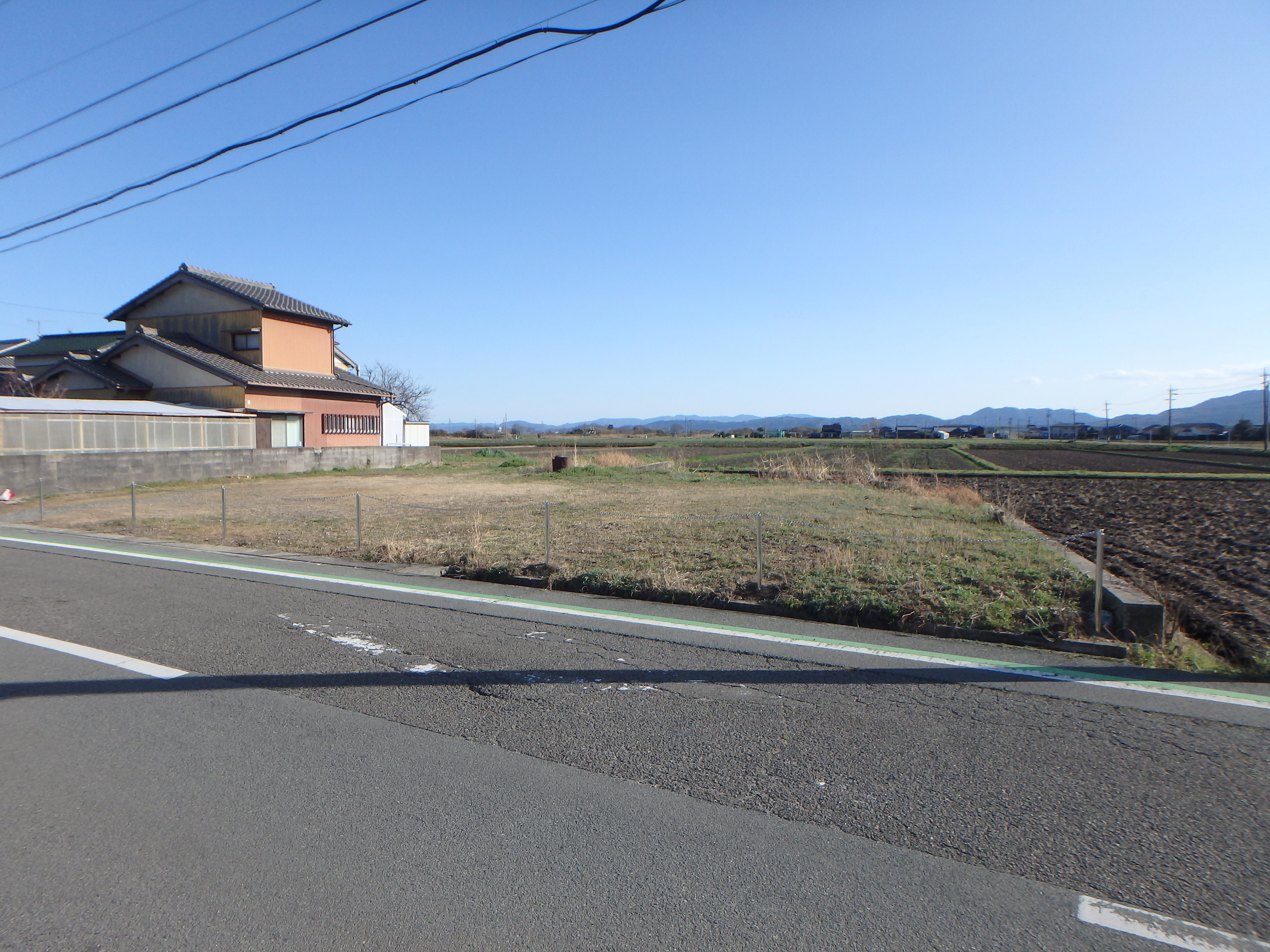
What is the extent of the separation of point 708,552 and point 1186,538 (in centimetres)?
1007

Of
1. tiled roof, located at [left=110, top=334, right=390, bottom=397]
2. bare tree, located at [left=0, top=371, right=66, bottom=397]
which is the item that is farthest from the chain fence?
bare tree, located at [left=0, top=371, right=66, bottom=397]

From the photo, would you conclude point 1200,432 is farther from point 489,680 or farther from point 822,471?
point 489,680

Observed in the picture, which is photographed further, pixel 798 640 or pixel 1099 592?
pixel 1099 592

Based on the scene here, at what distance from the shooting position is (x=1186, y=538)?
14.8m

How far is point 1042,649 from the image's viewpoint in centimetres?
681

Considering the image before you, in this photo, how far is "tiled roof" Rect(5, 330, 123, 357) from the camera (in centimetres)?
4669

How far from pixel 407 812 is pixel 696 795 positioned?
4.70 ft

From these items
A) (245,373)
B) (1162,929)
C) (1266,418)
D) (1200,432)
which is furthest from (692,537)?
(1200,432)

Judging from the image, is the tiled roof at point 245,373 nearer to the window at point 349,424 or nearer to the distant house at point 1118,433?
the window at point 349,424

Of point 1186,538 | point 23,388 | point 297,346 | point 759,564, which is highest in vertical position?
point 297,346

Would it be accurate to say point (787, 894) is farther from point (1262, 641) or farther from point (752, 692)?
point (1262, 641)

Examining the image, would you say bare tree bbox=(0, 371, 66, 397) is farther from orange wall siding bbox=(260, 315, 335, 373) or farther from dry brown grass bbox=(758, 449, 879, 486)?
dry brown grass bbox=(758, 449, 879, 486)

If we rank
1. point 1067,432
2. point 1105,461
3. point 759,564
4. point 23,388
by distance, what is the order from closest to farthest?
point 759,564
point 23,388
point 1105,461
point 1067,432

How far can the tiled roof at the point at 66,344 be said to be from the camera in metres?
46.7
